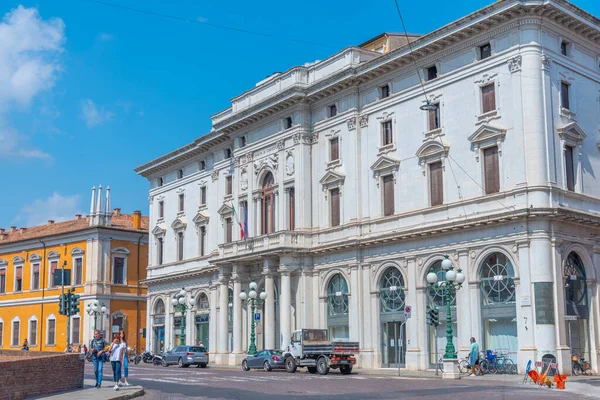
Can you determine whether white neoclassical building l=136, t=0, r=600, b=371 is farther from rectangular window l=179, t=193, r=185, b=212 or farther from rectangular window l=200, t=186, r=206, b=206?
rectangular window l=179, t=193, r=185, b=212

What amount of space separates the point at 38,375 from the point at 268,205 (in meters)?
28.9

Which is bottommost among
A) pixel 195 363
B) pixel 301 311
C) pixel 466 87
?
pixel 195 363

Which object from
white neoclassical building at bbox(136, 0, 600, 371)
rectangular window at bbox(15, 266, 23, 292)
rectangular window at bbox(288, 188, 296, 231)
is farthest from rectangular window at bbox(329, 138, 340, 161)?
rectangular window at bbox(15, 266, 23, 292)

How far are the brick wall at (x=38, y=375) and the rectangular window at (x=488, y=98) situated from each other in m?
21.6

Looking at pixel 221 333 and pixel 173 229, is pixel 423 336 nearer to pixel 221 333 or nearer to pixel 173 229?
pixel 221 333

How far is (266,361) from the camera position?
1630 inches

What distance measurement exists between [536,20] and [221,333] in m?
28.2

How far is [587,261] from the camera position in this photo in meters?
36.1

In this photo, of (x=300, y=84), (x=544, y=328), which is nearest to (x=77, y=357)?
(x=544, y=328)

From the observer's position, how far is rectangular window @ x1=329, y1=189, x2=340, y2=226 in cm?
4529

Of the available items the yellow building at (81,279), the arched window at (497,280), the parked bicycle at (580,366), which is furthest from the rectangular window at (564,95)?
the yellow building at (81,279)

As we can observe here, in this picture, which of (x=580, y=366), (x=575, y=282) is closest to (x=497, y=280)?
(x=575, y=282)

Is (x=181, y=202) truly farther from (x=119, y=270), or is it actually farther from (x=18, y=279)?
(x=18, y=279)

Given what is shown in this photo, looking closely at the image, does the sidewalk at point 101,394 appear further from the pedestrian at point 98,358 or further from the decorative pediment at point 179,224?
the decorative pediment at point 179,224
